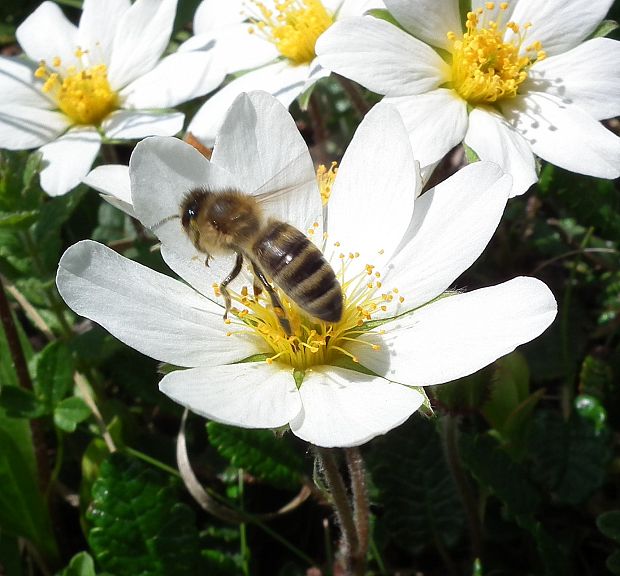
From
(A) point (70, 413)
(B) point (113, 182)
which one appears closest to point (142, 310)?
(B) point (113, 182)

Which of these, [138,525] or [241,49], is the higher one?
[241,49]

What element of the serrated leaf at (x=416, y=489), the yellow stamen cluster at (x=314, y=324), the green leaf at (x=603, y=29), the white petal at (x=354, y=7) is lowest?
the serrated leaf at (x=416, y=489)

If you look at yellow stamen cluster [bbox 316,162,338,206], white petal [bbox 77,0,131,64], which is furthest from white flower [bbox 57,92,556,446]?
white petal [bbox 77,0,131,64]

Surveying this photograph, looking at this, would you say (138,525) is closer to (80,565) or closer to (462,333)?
(80,565)

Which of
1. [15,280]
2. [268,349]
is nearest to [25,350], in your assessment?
[15,280]

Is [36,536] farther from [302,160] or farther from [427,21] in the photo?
[427,21]

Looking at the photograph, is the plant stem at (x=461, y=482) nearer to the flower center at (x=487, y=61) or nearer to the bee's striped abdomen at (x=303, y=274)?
the bee's striped abdomen at (x=303, y=274)

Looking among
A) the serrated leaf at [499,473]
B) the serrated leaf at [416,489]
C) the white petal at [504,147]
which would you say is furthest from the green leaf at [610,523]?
the white petal at [504,147]
